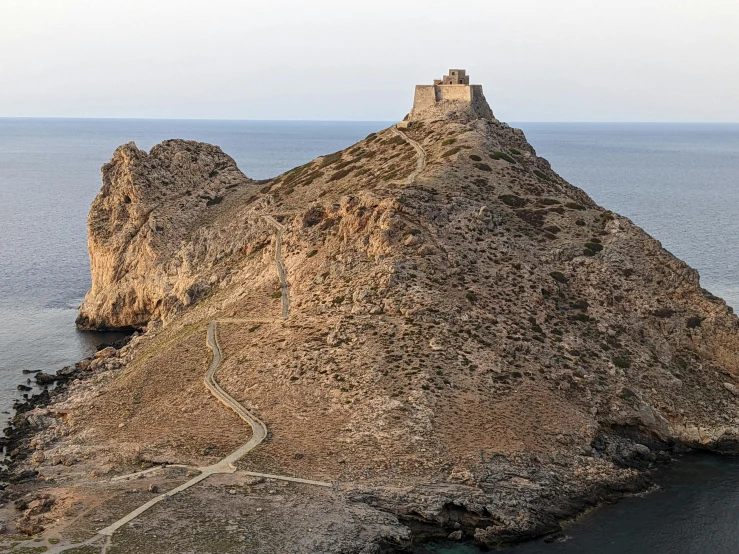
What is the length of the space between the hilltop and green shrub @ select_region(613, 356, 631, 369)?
0.22 meters

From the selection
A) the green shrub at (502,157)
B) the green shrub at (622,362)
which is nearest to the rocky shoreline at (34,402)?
the green shrub at (502,157)

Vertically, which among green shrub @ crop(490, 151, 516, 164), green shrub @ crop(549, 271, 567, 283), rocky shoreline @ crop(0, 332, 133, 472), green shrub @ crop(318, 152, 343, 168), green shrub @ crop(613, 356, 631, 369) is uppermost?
green shrub @ crop(490, 151, 516, 164)

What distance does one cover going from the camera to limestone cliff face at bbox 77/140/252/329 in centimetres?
10744

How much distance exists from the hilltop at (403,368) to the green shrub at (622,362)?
219mm

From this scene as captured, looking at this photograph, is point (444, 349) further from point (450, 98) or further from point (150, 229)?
point (450, 98)

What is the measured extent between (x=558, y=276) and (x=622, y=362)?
1188 cm

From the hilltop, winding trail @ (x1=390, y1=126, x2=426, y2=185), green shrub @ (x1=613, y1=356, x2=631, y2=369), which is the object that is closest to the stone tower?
winding trail @ (x1=390, y1=126, x2=426, y2=185)

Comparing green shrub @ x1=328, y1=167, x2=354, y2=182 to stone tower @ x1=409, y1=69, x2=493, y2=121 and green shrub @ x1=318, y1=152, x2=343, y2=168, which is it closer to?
green shrub @ x1=318, y1=152, x2=343, y2=168

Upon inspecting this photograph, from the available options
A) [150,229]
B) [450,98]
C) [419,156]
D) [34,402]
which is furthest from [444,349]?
[450,98]

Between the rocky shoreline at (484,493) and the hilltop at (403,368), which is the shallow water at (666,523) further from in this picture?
the hilltop at (403,368)

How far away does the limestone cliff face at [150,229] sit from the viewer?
10744cm

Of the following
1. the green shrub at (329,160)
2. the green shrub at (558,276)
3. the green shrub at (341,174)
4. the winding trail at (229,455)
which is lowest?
the winding trail at (229,455)

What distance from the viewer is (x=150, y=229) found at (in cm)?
11306

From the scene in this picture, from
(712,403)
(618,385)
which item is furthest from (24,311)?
(712,403)
